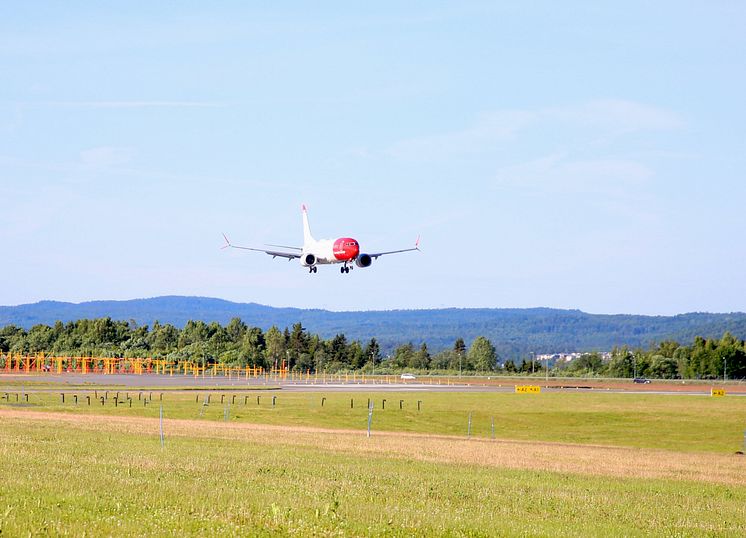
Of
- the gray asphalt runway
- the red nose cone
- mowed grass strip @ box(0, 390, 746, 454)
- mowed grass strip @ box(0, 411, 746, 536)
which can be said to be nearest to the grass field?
mowed grass strip @ box(0, 411, 746, 536)

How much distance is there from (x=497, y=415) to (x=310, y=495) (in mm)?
68840

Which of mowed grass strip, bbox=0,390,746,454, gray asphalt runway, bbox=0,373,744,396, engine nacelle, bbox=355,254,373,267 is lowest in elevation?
mowed grass strip, bbox=0,390,746,454

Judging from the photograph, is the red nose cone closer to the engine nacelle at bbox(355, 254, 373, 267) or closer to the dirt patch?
the engine nacelle at bbox(355, 254, 373, 267)

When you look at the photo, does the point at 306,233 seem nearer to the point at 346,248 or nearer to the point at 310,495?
the point at 346,248

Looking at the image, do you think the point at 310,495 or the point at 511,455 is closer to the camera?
the point at 310,495

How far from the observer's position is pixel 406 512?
2528 centimetres

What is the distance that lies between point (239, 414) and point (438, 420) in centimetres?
1580

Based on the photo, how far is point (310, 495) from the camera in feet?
90.1

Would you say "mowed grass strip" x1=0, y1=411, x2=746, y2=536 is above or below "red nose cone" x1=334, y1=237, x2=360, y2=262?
below

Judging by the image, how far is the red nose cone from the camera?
86875 mm

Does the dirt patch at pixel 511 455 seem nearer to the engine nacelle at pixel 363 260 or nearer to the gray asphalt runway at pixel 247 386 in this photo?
the engine nacelle at pixel 363 260

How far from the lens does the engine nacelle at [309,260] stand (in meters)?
91.4

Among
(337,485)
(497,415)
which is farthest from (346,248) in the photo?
(337,485)

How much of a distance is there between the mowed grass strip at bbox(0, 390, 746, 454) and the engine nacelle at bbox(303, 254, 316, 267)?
12139mm
